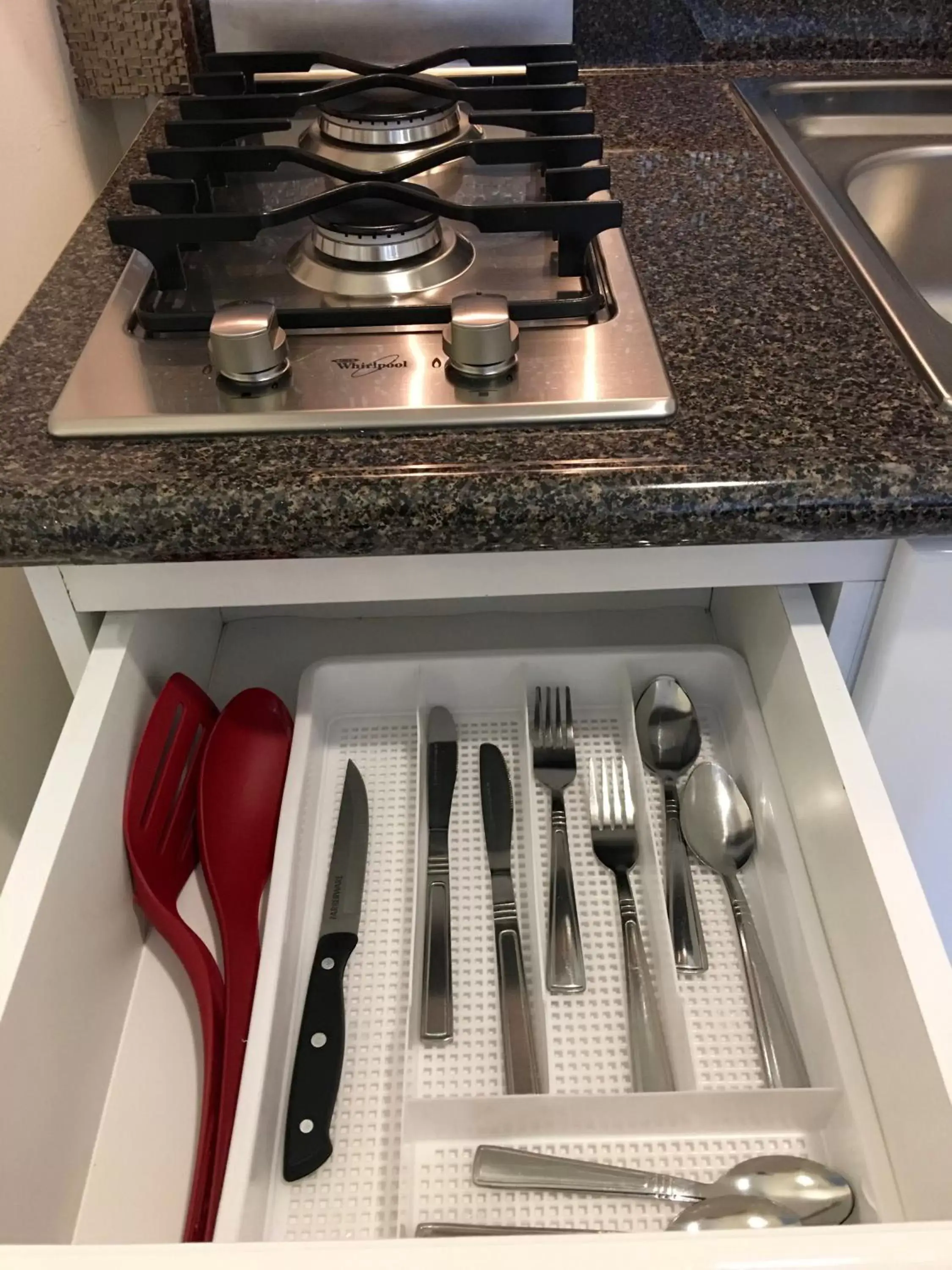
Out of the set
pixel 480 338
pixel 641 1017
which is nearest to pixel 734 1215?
pixel 641 1017

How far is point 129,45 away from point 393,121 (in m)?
0.35

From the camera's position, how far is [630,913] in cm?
63

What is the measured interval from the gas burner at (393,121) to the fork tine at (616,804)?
0.51m

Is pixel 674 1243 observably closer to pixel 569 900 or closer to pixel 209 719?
pixel 569 900

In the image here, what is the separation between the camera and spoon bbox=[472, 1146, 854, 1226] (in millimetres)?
483

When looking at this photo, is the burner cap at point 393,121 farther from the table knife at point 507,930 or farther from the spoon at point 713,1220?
the spoon at point 713,1220

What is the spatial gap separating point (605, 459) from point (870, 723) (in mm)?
276

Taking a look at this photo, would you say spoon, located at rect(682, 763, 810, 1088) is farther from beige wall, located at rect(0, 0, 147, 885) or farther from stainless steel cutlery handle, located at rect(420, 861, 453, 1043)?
beige wall, located at rect(0, 0, 147, 885)

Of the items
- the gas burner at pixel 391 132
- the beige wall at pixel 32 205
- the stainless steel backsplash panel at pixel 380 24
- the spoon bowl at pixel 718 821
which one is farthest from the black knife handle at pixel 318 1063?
the stainless steel backsplash panel at pixel 380 24

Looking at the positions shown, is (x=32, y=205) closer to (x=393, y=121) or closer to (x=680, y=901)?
(x=393, y=121)

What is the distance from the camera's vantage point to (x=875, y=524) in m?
0.52

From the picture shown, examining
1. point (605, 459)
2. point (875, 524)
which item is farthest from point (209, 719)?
point (875, 524)

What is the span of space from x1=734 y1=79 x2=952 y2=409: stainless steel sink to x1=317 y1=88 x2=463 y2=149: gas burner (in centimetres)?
28

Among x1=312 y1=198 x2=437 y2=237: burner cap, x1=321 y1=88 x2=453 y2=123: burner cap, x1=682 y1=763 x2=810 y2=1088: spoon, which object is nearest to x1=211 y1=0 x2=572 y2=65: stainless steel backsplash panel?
x1=321 y1=88 x2=453 y2=123: burner cap
